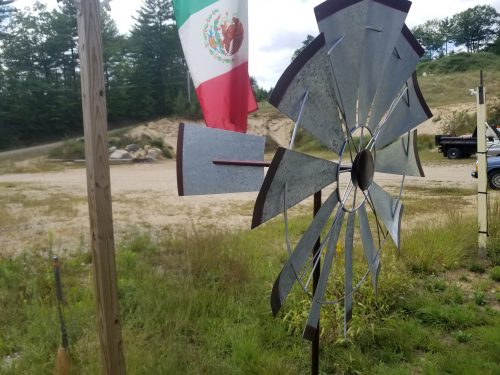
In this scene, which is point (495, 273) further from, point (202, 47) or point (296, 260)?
point (202, 47)

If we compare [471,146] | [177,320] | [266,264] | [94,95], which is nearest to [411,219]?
[266,264]

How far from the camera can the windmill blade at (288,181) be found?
1.18 metres

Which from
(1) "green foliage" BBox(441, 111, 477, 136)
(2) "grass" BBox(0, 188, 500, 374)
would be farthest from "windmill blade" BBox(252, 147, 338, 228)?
(1) "green foliage" BBox(441, 111, 477, 136)

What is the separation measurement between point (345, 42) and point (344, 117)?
27 centimetres

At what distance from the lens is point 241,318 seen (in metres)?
2.78

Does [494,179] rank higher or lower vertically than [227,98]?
lower

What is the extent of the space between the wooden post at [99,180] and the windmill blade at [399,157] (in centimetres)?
130

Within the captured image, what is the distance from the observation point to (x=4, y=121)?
2970 centimetres

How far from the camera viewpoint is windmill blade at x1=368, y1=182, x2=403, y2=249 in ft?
6.32

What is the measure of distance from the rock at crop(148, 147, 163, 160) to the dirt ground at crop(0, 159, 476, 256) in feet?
31.2

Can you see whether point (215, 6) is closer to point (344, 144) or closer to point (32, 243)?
point (344, 144)

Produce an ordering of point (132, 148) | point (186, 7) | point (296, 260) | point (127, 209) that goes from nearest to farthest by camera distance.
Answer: point (296, 260) → point (186, 7) → point (127, 209) → point (132, 148)

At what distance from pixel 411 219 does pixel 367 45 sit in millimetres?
4955

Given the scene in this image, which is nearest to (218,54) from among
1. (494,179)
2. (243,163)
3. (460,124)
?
(243,163)
